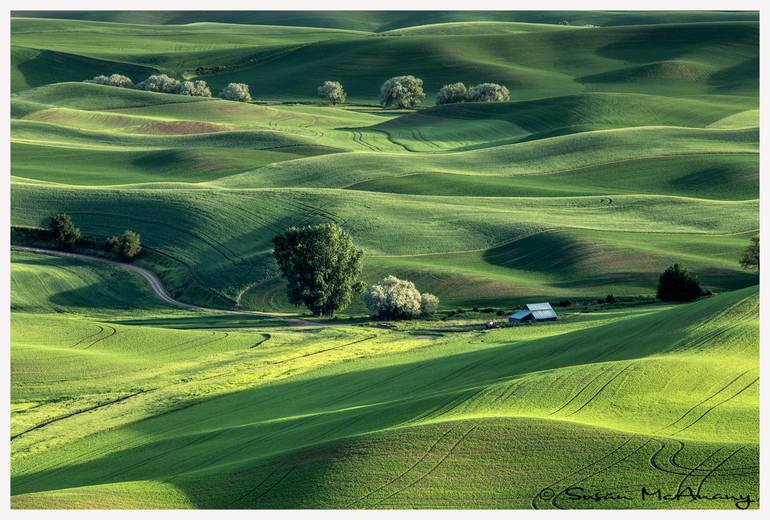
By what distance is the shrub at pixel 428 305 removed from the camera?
83188 mm

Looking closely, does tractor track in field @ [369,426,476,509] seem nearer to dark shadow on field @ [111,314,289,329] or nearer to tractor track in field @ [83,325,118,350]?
tractor track in field @ [83,325,118,350]

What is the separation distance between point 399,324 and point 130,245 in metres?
32.3

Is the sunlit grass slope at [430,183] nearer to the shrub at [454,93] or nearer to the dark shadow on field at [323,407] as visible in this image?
the shrub at [454,93]

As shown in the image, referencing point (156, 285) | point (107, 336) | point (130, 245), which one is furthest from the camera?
point (130, 245)

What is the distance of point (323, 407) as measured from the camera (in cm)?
5088

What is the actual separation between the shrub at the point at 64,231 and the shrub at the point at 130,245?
18.9 feet

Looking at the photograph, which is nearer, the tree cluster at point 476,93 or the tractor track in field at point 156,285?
the tractor track in field at point 156,285

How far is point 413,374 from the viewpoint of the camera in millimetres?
56906

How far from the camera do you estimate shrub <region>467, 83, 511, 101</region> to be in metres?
A: 195

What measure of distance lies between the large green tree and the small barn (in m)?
14.1

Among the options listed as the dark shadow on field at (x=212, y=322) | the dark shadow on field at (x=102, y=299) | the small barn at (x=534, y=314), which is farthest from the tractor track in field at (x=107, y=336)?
the small barn at (x=534, y=314)

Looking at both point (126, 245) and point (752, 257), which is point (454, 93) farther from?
point (752, 257)

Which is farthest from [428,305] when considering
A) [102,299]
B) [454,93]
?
[454,93]
